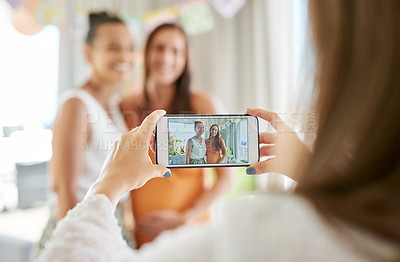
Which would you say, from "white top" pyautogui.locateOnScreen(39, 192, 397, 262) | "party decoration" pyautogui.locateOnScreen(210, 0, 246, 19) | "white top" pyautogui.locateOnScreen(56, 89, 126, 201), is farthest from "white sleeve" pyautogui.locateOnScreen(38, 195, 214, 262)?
"party decoration" pyautogui.locateOnScreen(210, 0, 246, 19)

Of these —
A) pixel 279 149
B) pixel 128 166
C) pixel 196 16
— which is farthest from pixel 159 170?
pixel 196 16

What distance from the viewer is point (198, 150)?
0.43 metres

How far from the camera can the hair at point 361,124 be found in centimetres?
26

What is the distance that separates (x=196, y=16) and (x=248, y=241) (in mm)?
1690

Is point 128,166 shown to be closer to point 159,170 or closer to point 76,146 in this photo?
point 159,170

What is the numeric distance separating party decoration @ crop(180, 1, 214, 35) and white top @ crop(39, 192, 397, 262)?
1.56 meters

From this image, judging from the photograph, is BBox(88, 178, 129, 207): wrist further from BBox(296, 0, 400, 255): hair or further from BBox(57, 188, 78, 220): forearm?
BBox(57, 188, 78, 220): forearm

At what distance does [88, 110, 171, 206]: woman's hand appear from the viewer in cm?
38

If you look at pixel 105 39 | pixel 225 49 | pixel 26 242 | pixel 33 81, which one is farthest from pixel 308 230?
pixel 225 49

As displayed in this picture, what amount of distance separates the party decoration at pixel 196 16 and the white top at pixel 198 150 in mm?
1418

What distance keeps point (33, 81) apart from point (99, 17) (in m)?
0.73

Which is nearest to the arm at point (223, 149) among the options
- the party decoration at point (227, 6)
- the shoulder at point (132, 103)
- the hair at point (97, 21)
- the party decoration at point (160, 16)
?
the shoulder at point (132, 103)

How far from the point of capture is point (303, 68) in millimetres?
307

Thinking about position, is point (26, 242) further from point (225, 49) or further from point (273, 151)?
point (225, 49)
